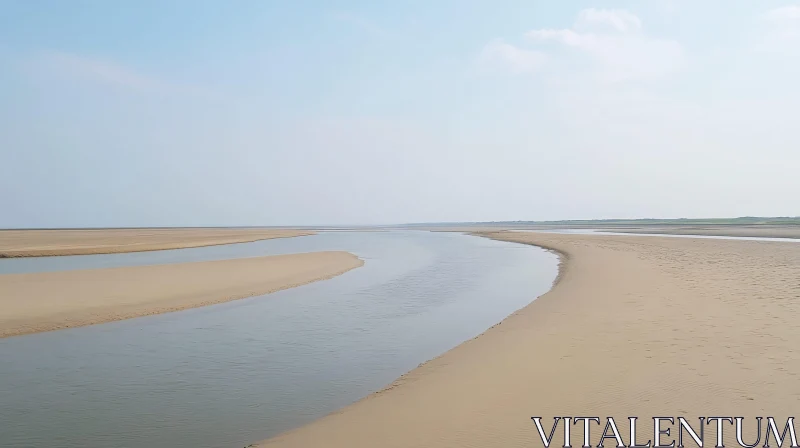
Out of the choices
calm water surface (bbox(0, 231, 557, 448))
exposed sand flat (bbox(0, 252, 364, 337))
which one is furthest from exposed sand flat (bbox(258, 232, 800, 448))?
exposed sand flat (bbox(0, 252, 364, 337))

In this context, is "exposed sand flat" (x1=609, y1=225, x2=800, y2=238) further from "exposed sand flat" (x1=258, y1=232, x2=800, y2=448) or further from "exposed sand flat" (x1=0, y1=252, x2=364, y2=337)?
"exposed sand flat" (x1=0, y1=252, x2=364, y2=337)

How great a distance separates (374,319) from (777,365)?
9030 millimetres

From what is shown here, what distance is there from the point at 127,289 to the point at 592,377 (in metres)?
17.4

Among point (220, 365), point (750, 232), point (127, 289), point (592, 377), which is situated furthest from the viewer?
point (750, 232)

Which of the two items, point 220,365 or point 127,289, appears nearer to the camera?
point 220,365

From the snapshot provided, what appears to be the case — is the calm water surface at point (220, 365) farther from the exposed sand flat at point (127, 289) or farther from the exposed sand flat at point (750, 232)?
the exposed sand flat at point (750, 232)

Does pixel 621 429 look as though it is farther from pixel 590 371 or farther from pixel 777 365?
pixel 777 365

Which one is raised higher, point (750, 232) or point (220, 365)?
point (750, 232)

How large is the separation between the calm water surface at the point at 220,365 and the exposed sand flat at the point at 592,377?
868mm

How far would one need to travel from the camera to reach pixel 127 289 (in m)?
18.4

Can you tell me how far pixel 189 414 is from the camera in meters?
6.84

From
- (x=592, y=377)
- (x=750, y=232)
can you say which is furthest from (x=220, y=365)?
(x=750, y=232)

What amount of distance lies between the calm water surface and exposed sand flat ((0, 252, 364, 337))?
4.19 feet

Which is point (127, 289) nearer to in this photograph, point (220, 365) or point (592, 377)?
point (220, 365)
